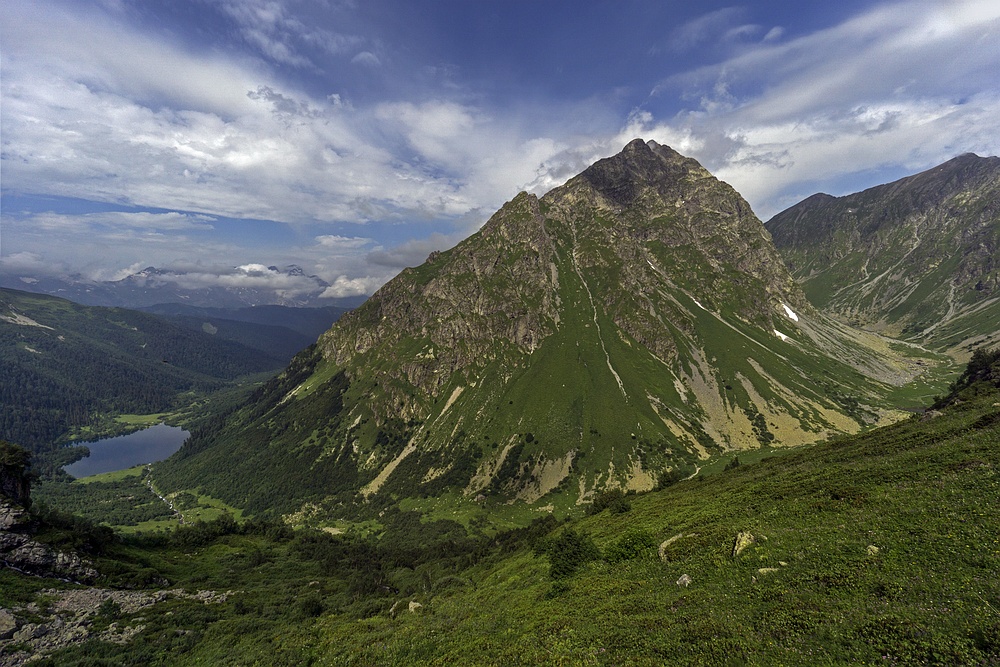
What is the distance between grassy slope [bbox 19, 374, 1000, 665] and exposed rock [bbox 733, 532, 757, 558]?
0.49m

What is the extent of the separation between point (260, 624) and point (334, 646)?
33586mm

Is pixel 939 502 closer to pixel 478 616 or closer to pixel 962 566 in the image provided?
pixel 962 566

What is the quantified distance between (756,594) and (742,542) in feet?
28.9

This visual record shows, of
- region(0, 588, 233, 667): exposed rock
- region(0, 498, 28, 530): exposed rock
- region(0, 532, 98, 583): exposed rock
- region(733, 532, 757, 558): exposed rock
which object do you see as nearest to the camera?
region(733, 532, 757, 558): exposed rock

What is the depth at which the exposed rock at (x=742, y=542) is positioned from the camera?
35500 mm

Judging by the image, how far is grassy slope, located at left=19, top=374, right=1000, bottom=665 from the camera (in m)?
21.4

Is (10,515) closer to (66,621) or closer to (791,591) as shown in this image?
(66,621)

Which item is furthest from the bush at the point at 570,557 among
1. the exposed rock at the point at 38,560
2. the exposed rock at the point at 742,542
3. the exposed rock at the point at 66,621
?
the exposed rock at the point at 38,560

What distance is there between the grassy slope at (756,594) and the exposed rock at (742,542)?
1.61 ft

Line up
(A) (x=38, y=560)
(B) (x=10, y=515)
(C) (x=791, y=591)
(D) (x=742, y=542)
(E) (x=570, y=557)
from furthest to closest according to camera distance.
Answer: (B) (x=10, y=515) < (A) (x=38, y=560) < (E) (x=570, y=557) < (D) (x=742, y=542) < (C) (x=791, y=591)

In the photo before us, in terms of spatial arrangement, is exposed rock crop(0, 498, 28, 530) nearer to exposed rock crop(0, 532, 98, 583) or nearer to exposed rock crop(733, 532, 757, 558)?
exposed rock crop(0, 532, 98, 583)

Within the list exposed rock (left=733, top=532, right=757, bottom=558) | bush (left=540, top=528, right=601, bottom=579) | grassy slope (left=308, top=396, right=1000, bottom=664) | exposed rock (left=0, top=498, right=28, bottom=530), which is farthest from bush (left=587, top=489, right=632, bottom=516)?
exposed rock (left=0, top=498, right=28, bottom=530)

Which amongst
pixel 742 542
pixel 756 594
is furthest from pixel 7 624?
pixel 742 542

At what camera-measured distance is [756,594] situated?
27.9 meters
